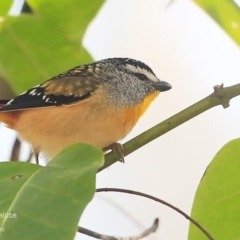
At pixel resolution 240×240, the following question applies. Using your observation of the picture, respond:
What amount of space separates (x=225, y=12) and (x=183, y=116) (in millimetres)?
299

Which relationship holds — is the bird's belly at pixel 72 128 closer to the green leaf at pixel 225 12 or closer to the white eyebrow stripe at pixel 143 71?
the white eyebrow stripe at pixel 143 71

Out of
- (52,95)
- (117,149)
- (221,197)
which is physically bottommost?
(221,197)

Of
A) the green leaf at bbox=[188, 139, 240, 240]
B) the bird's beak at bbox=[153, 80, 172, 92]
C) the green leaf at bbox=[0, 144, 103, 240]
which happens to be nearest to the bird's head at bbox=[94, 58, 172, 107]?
the bird's beak at bbox=[153, 80, 172, 92]

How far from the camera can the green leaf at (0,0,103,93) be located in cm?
116

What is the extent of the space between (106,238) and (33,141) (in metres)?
Result: 0.34

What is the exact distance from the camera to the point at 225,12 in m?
1.05

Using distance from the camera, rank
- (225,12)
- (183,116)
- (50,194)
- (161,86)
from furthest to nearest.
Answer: (161,86) → (225,12) → (183,116) → (50,194)

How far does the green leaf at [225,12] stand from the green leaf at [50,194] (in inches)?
17.3

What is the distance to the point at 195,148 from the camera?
237 cm

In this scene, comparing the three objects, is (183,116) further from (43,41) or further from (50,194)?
(43,41)

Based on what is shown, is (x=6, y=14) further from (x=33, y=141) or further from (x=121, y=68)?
(x=121, y=68)

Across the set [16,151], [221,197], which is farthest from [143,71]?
[221,197]

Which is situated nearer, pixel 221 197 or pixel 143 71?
pixel 221 197

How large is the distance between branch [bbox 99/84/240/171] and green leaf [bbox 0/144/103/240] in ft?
0.38
